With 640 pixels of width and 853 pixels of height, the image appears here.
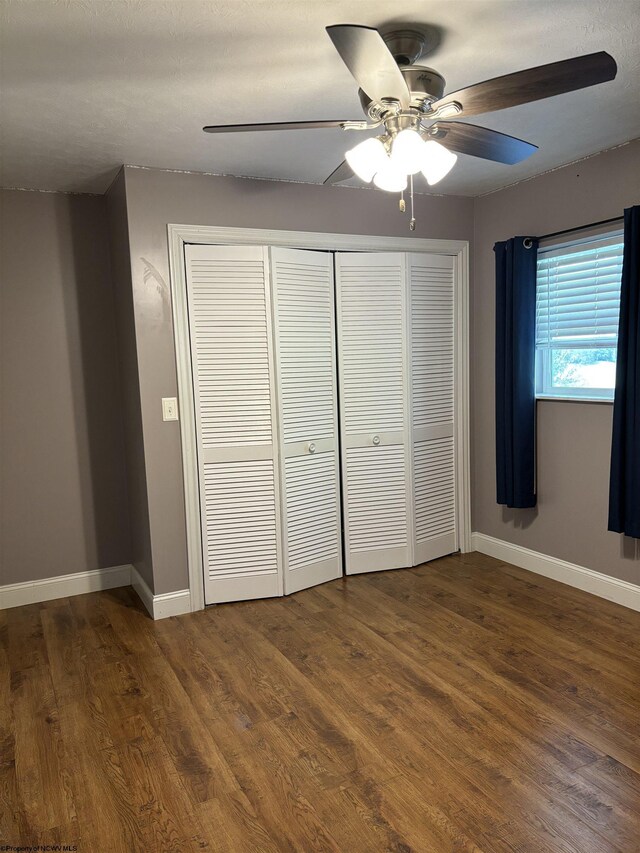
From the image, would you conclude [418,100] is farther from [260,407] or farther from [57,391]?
[57,391]

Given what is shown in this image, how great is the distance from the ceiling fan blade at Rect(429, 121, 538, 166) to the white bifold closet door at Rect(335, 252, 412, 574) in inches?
65.0

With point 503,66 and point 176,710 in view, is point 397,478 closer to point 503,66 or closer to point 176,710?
point 176,710

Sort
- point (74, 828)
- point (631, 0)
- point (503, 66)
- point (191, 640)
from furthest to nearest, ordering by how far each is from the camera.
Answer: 1. point (191, 640)
2. point (503, 66)
3. point (74, 828)
4. point (631, 0)

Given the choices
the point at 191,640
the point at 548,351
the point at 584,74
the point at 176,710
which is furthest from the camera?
the point at 548,351

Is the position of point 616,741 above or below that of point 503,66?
below

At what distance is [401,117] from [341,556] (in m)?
2.78

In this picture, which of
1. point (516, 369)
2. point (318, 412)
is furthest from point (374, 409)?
point (516, 369)

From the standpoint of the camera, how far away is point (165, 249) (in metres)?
3.39

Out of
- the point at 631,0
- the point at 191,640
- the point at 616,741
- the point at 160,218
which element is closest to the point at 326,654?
the point at 191,640

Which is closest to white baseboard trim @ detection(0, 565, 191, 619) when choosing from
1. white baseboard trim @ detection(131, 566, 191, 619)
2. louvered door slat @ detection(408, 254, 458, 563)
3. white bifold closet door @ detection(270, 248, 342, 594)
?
white baseboard trim @ detection(131, 566, 191, 619)

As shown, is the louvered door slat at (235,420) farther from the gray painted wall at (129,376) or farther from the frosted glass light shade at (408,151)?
the frosted glass light shade at (408,151)

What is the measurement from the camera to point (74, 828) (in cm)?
197

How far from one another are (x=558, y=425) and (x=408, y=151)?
2402 millimetres

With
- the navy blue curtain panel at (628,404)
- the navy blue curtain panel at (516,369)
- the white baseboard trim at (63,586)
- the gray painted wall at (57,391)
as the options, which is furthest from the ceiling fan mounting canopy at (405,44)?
the white baseboard trim at (63,586)
